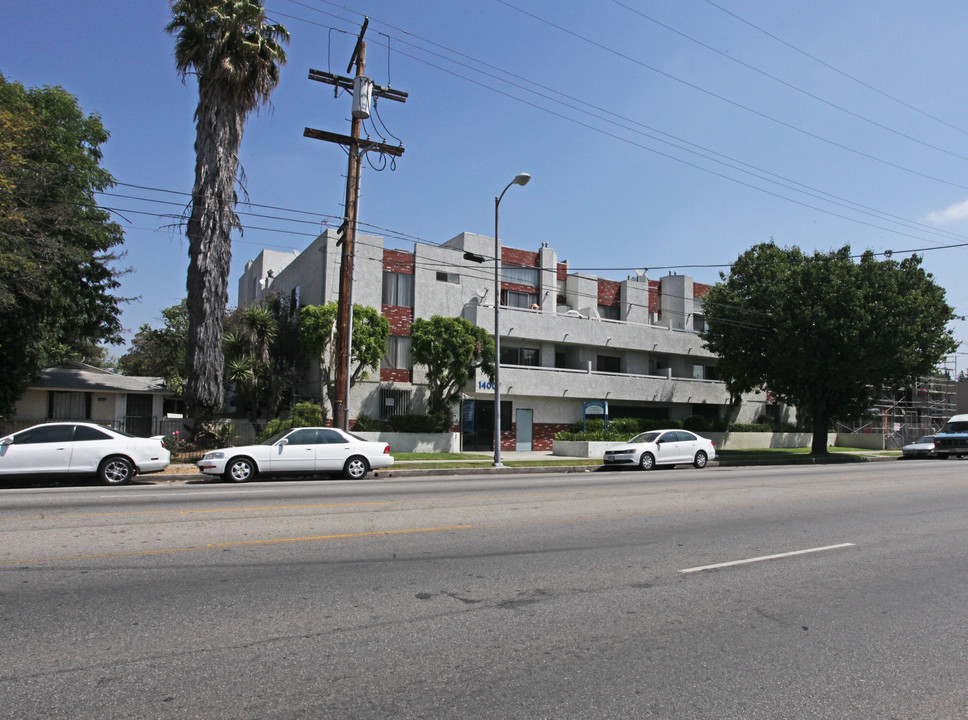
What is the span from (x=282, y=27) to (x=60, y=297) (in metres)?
12.2

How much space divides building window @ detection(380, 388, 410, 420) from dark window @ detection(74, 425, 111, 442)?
15015 millimetres

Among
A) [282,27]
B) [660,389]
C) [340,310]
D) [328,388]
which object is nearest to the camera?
[340,310]

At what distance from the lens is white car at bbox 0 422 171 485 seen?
14266 mm

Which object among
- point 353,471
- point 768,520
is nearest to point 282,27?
point 353,471

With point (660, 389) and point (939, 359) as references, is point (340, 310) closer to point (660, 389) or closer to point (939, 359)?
point (660, 389)

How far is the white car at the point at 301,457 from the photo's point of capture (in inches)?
639

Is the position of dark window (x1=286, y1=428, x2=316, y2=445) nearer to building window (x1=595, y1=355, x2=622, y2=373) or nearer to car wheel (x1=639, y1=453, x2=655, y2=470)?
car wheel (x1=639, y1=453, x2=655, y2=470)

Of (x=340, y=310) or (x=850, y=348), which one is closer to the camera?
(x=340, y=310)

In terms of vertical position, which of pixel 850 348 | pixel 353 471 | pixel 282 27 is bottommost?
pixel 353 471

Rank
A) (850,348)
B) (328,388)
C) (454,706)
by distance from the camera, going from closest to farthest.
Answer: (454,706)
(328,388)
(850,348)

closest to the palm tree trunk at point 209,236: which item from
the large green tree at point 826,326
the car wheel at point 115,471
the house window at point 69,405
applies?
the car wheel at point 115,471

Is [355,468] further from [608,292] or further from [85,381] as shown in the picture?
[608,292]

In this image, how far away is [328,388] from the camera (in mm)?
27688

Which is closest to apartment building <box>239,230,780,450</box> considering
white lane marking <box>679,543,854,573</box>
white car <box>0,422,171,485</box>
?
white car <box>0,422,171,485</box>
